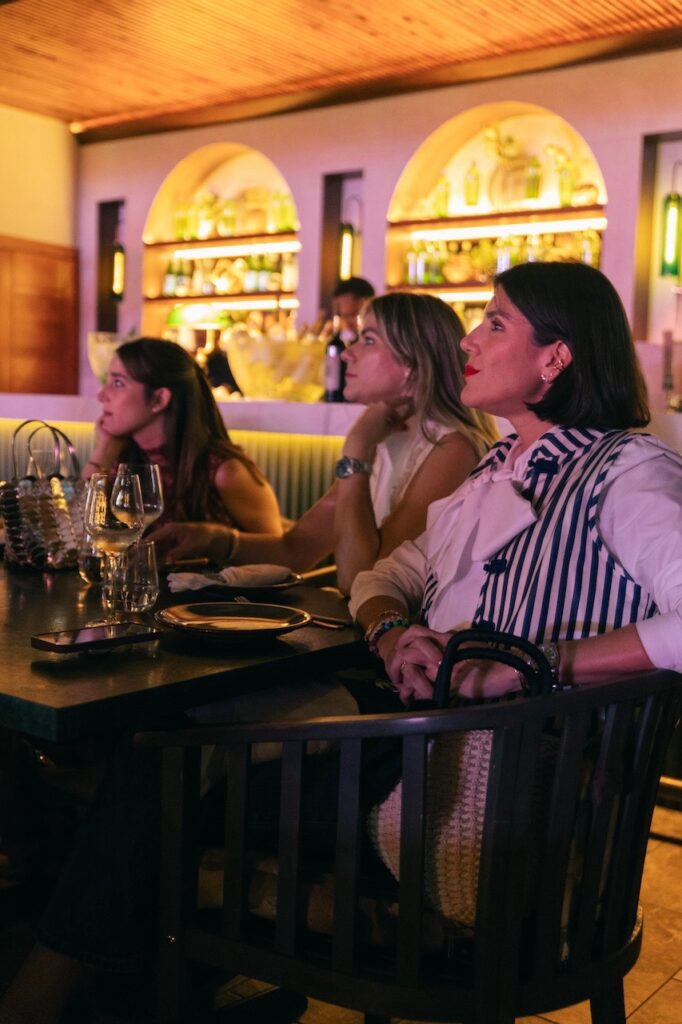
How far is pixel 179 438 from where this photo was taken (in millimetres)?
2980

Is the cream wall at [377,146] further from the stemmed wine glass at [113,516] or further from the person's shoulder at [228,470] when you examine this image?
the stemmed wine glass at [113,516]

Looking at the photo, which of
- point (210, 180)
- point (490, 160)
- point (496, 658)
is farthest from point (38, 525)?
point (210, 180)

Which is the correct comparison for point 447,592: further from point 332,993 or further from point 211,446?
point 211,446

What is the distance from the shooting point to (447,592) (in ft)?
5.95

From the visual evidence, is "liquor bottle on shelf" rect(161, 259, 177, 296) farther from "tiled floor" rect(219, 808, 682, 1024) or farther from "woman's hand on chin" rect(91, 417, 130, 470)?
"tiled floor" rect(219, 808, 682, 1024)

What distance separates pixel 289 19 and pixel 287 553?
162 inches

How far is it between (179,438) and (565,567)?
5.45 feet

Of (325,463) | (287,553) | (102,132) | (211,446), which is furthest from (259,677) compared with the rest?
(102,132)

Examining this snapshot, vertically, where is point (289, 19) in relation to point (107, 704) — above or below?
above

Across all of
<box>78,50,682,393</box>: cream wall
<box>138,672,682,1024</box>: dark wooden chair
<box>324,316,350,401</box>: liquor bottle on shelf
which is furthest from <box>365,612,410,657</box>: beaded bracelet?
<box>78,50,682,393</box>: cream wall

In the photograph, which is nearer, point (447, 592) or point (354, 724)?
point (354, 724)

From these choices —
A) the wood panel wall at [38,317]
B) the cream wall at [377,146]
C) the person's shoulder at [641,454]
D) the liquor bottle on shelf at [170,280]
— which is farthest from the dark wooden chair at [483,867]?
the wood panel wall at [38,317]

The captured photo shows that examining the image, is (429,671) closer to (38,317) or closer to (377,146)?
(377,146)

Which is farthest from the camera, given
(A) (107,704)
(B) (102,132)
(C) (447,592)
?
(B) (102,132)
